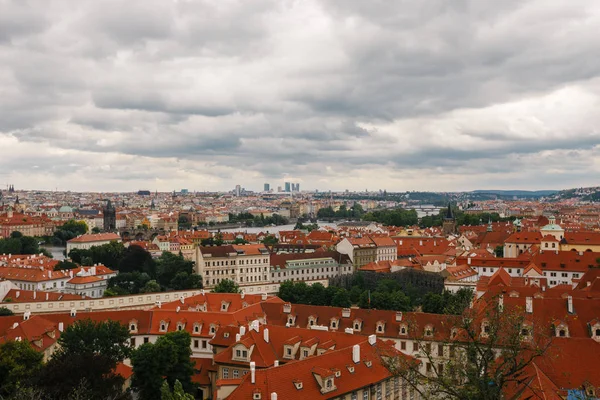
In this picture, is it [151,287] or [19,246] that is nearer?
[151,287]

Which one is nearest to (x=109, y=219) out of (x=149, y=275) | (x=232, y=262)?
(x=149, y=275)

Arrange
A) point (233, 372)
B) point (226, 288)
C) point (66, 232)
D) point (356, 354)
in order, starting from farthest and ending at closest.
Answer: point (66, 232) < point (226, 288) < point (233, 372) < point (356, 354)

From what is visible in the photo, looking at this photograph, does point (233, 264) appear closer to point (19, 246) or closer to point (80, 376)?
point (19, 246)

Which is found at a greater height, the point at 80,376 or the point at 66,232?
the point at 80,376

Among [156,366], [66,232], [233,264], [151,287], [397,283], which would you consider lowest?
[151,287]

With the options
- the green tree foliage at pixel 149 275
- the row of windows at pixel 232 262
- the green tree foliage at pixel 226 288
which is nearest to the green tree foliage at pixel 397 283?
the green tree foliage at pixel 226 288

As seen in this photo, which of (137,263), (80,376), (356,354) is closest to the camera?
(80,376)

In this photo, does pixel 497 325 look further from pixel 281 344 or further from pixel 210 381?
pixel 210 381

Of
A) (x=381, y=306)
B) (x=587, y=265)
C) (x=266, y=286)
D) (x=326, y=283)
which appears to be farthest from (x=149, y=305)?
(x=587, y=265)
